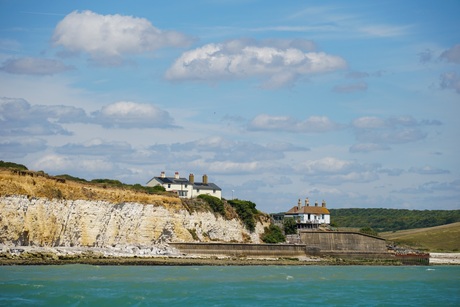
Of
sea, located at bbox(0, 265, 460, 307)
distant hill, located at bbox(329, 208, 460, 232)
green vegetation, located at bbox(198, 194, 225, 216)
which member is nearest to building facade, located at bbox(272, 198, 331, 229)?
green vegetation, located at bbox(198, 194, 225, 216)

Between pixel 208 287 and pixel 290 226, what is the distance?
4526 cm

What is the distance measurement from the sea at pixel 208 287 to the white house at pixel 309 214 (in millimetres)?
34056

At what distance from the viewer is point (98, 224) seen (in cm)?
6812

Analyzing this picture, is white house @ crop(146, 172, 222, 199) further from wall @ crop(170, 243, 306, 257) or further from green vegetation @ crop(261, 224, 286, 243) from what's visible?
wall @ crop(170, 243, 306, 257)

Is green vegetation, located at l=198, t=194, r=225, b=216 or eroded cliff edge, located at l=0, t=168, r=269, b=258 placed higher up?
green vegetation, located at l=198, t=194, r=225, b=216

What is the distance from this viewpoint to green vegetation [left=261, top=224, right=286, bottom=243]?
279 ft

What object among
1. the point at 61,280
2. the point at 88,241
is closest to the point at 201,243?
the point at 88,241

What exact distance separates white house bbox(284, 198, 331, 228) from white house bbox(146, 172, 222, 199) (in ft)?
33.1

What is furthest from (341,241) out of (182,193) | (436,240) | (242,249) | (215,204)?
(436,240)

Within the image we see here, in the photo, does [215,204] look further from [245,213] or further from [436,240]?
[436,240]

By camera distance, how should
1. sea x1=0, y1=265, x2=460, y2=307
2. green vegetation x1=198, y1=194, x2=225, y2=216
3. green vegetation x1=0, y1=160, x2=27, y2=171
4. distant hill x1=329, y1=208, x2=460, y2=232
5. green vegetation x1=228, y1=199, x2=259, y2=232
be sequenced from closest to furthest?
1. sea x1=0, y1=265, x2=460, y2=307
2. green vegetation x1=0, y1=160, x2=27, y2=171
3. green vegetation x1=198, y1=194, x2=225, y2=216
4. green vegetation x1=228, y1=199, x2=259, y2=232
5. distant hill x1=329, y1=208, x2=460, y2=232

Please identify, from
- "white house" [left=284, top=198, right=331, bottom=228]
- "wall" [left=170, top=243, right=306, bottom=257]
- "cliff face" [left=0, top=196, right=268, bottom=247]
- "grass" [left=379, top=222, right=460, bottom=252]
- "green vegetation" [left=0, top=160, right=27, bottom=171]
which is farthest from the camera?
"grass" [left=379, top=222, right=460, bottom=252]

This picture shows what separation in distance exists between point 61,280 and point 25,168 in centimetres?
2592

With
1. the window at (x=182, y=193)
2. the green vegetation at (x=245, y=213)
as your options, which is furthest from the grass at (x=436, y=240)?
the window at (x=182, y=193)
